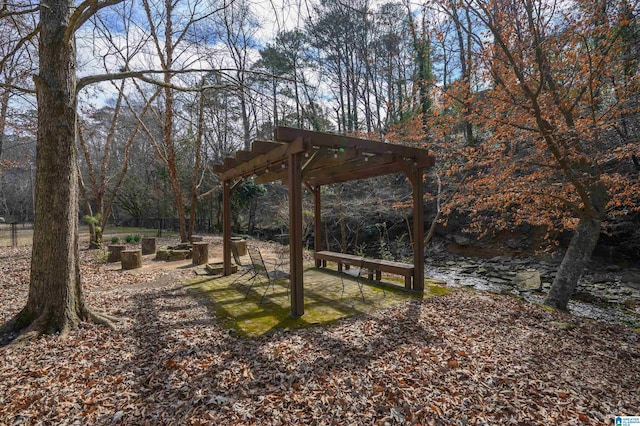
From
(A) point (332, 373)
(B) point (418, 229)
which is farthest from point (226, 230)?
(A) point (332, 373)

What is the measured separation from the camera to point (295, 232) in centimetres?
412

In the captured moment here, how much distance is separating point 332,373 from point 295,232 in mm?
1840

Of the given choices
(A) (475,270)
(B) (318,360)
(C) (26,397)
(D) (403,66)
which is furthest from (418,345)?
(D) (403,66)

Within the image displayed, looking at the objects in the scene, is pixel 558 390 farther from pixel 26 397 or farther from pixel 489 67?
pixel 489 67

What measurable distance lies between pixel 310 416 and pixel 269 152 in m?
3.61

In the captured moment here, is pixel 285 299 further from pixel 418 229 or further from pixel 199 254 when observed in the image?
pixel 199 254

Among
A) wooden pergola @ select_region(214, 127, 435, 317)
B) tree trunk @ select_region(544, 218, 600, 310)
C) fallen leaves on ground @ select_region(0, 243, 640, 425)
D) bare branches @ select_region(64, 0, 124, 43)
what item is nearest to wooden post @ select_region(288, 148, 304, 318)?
wooden pergola @ select_region(214, 127, 435, 317)

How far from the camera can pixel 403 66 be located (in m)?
14.0

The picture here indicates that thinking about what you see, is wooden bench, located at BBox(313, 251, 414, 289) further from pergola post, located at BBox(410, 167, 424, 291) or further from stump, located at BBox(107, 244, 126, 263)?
stump, located at BBox(107, 244, 126, 263)

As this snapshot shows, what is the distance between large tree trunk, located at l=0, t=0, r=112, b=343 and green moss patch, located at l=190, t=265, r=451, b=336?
1.77 metres

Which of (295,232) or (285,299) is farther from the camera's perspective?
(285,299)

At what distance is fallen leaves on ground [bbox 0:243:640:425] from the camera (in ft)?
7.42

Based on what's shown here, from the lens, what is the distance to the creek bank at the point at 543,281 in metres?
6.45

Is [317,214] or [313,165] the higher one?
Result: [313,165]
